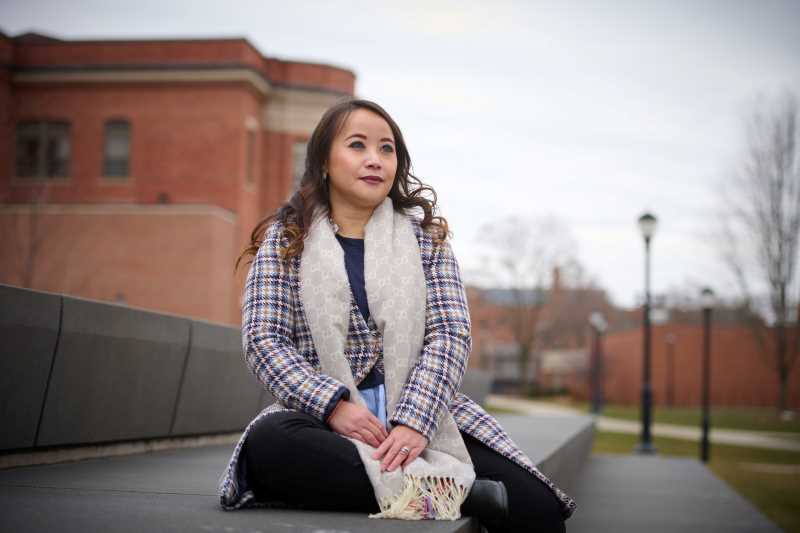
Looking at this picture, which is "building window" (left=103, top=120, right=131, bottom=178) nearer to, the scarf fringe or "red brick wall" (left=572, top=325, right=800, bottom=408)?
the scarf fringe

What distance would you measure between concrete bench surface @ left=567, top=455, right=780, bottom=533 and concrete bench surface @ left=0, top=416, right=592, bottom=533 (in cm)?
351

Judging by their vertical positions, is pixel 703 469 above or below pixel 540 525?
below

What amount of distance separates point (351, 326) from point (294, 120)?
1242 inches

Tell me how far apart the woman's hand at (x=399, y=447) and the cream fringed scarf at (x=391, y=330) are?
27 millimetres

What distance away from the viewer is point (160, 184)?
32.8 metres

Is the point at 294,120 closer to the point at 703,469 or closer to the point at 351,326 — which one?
the point at 703,469

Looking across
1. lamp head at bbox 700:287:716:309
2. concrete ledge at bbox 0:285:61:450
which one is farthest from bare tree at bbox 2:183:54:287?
concrete ledge at bbox 0:285:61:450

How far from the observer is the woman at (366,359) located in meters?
3.35

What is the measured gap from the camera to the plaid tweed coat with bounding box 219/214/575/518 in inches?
136

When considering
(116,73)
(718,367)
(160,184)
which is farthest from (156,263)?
(718,367)

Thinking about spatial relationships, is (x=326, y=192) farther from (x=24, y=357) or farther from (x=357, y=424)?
(x=24, y=357)

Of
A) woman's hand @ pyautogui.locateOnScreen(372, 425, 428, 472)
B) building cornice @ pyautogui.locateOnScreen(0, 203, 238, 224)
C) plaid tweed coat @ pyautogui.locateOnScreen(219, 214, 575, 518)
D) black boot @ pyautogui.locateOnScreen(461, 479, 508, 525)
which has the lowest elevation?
black boot @ pyautogui.locateOnScreen(461, 479, 508, 525)

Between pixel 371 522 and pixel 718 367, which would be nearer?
pixel 371 522

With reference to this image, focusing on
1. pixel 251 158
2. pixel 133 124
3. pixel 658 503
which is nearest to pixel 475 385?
pixel 658 503
